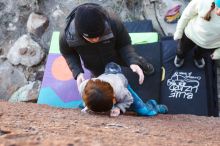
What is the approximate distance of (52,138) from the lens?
5.57 feet

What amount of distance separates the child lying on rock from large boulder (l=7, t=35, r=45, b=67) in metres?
1.86

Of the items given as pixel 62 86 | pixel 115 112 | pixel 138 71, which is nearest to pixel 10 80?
pixel 62 86

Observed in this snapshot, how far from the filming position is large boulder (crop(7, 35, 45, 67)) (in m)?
4.76

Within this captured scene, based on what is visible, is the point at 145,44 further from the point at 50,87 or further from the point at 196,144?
the point at 196,144

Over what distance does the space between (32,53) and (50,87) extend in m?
0.69

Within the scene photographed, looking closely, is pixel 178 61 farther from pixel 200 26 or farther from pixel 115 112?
pixel 115 112

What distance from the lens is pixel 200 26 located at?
3.27 meters

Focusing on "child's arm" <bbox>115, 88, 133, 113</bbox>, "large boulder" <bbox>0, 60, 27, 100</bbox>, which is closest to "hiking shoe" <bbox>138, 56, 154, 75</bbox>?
"child's arm" <bbox>115, 88, 133, 113</bbox>

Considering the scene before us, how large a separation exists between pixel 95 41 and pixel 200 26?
927 mm

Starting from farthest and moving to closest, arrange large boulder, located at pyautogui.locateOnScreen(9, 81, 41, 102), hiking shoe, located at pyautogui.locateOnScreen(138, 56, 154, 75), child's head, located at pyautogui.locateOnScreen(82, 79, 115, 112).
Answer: large boulder, located at pyautogui.locateOnScreen(9, 81, 41, 102), hiking shoe, located at pyautogui.locateOnScreen(138, 56, 154, 75), child's head, located at pyautogui.locateOnScreen(82, 79, 115, 112)

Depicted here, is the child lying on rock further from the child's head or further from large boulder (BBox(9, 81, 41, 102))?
large boulder (BBox(9, 81, 41, 102))

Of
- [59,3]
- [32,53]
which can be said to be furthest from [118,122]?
[59,3]

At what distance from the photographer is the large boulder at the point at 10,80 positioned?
4773 millimetres

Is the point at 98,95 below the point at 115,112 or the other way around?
the other way around
